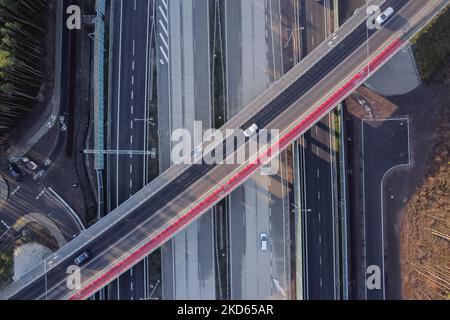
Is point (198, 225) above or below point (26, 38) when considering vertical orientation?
below

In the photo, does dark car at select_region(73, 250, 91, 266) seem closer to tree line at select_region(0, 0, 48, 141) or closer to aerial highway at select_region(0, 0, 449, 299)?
aerial highway at select_region(0, 0, 449, 299)

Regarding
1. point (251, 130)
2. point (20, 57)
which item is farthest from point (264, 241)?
point (20, 57)

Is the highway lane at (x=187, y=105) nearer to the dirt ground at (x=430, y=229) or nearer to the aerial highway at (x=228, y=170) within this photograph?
the aerial highway at (x=228, y=170)

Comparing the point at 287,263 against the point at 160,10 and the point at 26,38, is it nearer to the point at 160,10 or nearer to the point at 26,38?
the point at 160,10

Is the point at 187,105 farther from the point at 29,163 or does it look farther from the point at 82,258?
the point at 82,258

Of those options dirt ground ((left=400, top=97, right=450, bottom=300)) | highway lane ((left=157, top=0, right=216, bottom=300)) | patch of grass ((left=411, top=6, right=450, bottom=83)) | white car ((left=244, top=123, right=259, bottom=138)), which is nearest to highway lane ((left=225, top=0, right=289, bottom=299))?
highway lane ((left=157, top=0, right=216, bottom=300))

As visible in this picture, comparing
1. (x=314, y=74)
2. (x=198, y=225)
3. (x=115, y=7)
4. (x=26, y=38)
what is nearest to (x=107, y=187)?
(x=198, y=225)
